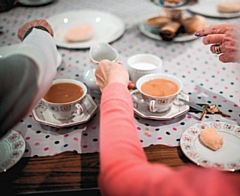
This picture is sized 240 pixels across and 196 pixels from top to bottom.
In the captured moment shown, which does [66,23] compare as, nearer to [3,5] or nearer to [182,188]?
[3,5]

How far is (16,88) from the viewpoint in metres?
0.65

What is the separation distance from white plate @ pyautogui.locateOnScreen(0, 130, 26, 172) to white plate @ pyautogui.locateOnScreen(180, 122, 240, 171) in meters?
0.43

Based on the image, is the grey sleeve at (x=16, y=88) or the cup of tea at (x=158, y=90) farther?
the cup of tea at (x=158, y=90)

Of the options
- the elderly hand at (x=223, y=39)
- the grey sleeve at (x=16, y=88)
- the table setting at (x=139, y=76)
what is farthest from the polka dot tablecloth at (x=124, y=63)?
the grey sleeve at (x=16, y=88)

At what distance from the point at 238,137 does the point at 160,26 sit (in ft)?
2.48

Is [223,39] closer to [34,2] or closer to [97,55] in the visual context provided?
[97,55]

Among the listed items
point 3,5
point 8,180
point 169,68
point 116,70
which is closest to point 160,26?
point 169,68

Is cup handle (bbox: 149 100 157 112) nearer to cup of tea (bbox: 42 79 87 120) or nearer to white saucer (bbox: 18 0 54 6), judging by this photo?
cup of tea (bbox: 42 79 87 120)

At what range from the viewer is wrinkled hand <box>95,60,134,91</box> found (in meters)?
0.90

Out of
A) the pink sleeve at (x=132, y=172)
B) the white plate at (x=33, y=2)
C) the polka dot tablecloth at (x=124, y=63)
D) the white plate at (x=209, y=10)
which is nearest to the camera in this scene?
the pink sleeve at (x=132, y=172)

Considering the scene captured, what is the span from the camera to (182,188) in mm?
554

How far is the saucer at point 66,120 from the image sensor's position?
97 cm

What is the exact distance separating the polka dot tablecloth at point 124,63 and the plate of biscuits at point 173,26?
30 millimetres

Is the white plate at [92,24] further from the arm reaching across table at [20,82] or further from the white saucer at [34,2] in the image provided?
the arm reaching across table at [20,82]
